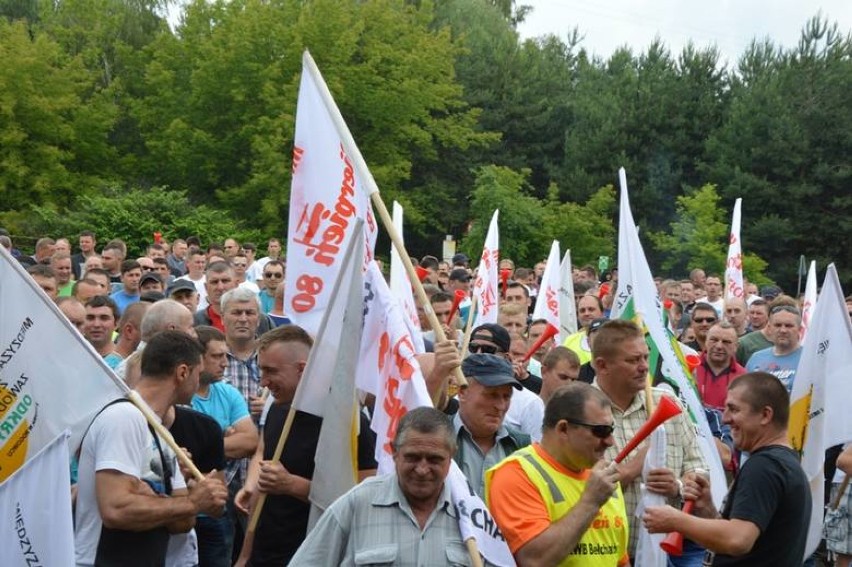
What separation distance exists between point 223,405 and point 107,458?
2091 millimetres

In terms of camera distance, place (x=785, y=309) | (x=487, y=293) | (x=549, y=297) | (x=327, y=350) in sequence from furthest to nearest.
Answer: (x=549, y=297), (x=487, y=293), (x=785, y=309), (x=327, y=350)

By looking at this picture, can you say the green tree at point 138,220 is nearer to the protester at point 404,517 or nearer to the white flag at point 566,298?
the white flag at point 566,298

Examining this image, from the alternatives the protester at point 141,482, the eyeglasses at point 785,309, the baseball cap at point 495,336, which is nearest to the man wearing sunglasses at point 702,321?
the eyeglasses at point 785,309

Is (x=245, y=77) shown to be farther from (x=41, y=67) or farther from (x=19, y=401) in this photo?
(x=19, y=401)

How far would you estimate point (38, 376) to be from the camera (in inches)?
220

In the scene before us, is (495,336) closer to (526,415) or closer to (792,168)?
(526,415)

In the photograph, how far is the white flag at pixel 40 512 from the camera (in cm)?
511

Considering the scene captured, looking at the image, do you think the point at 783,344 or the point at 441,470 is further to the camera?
the point at 783,344

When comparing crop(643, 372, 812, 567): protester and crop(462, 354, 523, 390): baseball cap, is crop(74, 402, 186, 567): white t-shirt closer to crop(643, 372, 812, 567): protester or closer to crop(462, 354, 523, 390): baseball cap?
crop(462, 354, 523, 390): baseball cap

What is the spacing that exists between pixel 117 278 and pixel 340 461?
34.6 ft

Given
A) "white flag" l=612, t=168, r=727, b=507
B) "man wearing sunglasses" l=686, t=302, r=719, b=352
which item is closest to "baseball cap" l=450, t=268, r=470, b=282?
"man wearing sunglasses" l=686, t=302, r=719, b=352

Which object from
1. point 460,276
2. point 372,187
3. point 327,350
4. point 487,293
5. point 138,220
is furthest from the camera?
point 138,220

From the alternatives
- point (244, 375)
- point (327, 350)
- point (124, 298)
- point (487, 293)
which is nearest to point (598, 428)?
point (327, 350)

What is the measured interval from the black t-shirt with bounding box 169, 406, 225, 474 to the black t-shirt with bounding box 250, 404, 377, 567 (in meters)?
0.45
